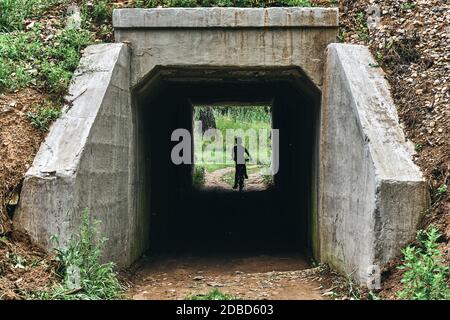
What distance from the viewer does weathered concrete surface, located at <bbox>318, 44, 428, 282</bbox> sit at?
5.41m

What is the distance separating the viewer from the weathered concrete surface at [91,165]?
5422mm

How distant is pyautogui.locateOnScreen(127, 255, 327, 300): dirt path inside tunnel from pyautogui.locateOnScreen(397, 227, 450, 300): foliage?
48.4 inches

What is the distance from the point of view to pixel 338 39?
24.1 ft

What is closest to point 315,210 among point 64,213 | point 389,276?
point 389,276

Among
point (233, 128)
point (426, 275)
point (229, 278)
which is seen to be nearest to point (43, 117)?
point (229, 278)

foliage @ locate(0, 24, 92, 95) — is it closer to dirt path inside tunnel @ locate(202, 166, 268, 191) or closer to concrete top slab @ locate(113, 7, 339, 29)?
concrete top slab @ locate(113, 7, 339, 29)

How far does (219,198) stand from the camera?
1541cm

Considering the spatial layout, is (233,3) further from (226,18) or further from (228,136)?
(228,136)

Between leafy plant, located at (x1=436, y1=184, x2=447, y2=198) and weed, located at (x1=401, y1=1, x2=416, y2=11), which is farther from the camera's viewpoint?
weed, located at (x1=401, y1=1, x2=416, y2=11)

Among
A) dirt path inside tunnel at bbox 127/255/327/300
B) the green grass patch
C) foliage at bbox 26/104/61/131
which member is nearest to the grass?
the green grass patch

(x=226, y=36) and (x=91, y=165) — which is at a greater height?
(x=226, y=36)

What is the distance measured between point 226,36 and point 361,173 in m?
2.74

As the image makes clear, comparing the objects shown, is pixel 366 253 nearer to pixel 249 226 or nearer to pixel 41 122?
pixel 41 122

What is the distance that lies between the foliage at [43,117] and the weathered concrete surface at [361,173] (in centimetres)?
330
